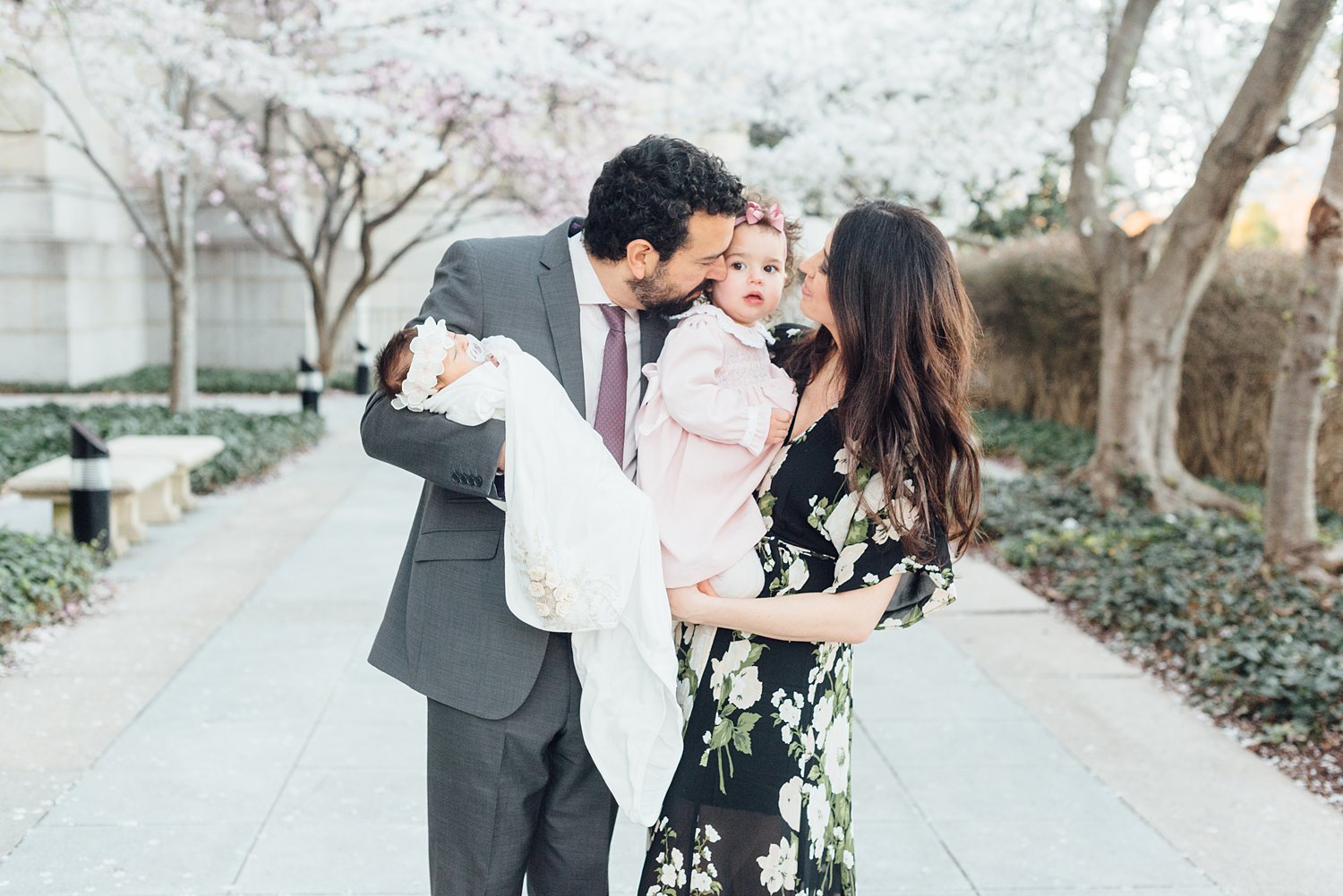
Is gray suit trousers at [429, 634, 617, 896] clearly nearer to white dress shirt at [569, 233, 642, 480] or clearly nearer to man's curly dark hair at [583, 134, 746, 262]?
white dress shirt at [569, 233, 642, 480]

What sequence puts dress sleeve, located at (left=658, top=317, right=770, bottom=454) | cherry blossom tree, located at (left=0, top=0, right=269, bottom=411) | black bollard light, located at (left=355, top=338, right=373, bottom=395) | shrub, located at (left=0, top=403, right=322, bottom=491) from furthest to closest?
1. black bollard light, located at (left=355, top=338, right=373, bottom=395)
2. cherry blossom tree, located at (left=0, top=0, right=269, bottom=411)
3. shrub, located at (left=0, top=403, right=322, bottom=491)
4. dress sleeve, located at (left=658, top=317, right=770, bottom=454)

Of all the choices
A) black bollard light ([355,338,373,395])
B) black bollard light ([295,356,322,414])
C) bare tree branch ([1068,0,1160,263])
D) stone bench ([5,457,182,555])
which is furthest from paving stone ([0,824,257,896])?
black bollard light ([355,338,373,395])

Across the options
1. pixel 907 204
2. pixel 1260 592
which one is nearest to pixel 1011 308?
pixel 1260 592

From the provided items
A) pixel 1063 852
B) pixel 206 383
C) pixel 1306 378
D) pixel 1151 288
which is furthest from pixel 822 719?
pixel 206 383

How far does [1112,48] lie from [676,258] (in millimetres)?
8597

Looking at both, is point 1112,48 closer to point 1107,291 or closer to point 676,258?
point 1107,291

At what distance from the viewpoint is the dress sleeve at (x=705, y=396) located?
7.48 feet

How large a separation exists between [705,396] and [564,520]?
1.09ft

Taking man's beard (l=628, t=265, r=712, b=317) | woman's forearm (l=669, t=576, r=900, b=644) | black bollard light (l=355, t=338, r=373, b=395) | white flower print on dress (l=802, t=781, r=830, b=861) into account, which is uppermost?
man's beard (l=628, t=265, r=712, b=317)

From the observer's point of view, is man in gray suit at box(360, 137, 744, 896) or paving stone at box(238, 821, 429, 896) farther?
paving stone at box(238, 821, 429, 896)

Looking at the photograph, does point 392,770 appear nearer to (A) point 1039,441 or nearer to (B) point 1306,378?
(B) point 1306,378

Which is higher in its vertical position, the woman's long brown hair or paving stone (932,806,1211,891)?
the woman's long brown hair

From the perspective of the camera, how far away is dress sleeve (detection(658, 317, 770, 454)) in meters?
2.28

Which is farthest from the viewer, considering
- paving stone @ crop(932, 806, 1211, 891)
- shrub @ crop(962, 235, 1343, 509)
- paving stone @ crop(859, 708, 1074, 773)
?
shrub @ crop(962, 235, 1343, 509)
